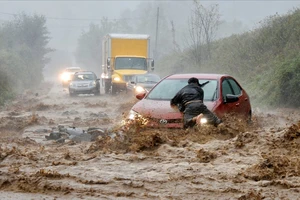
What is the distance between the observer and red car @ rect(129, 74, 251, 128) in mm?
9320

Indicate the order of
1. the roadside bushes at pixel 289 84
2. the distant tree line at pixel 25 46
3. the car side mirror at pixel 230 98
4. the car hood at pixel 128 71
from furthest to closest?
the distant tree line at pixel 25 46
the car hood at pixel 128 71
the roadside bushes at pixel 289 84
the car side mirror at pixel 230 98

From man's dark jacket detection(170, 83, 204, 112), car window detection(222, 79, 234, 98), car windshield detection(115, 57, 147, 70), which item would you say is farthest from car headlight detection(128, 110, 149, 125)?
car windshield detection(115, 57, 147, 70)

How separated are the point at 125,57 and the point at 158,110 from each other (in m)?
19.9

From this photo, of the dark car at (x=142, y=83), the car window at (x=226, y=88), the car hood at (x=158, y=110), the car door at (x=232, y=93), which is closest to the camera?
the car hood at (x=158, y=110)

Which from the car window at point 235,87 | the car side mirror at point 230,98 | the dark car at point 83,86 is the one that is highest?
the car window at point 235,87

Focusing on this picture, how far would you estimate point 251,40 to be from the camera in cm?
3312

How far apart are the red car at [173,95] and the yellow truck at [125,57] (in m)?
17.4

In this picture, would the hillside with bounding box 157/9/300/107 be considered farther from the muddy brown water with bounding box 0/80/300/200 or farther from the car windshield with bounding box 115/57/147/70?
the muddy brown water with bounding box 0/80/300/200

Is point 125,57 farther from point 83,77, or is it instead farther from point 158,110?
point 158,110

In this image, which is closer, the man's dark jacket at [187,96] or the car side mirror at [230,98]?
the man's dark jacket at [187,96]

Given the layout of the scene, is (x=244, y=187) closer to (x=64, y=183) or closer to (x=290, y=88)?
(x=64, y=183)

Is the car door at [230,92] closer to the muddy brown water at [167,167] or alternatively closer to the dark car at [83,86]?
the muddy brown water at [167,167]

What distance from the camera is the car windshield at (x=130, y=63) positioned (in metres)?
29.0

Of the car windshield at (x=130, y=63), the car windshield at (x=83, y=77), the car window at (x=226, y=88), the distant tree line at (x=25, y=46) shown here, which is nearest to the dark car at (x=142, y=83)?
the car windshield at (x=130, y=63)
